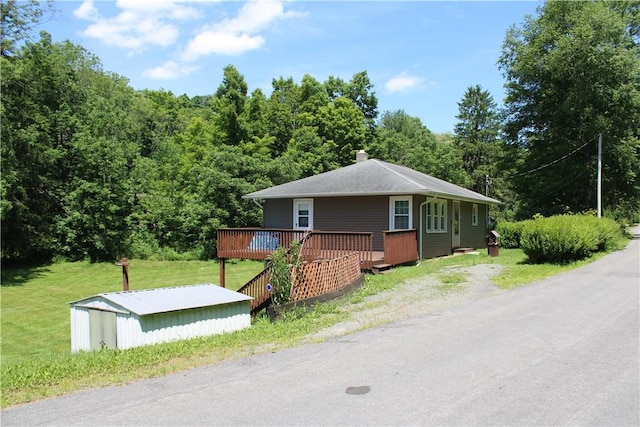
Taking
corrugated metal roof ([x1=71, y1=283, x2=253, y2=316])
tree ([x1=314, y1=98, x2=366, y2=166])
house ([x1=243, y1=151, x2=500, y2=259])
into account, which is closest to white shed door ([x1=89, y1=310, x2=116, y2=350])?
corrugated metal roof ([x1=71, y1=283, x2=253, y2=316])

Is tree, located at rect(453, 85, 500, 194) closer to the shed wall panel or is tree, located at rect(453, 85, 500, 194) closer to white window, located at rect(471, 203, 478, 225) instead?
white window, located at rect(471, 203, 478, 225)

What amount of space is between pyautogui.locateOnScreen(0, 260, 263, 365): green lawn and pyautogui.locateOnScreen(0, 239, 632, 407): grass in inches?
1.2

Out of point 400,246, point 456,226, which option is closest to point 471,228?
point 456,226

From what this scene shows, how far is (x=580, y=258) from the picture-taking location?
15422 millimetres

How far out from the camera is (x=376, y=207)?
18.1 metres

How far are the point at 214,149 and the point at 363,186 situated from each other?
15358mm

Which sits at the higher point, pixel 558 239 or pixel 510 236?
pixel 558 239

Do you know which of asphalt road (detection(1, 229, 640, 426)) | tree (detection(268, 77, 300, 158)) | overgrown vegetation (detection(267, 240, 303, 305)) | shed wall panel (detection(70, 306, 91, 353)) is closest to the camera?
asphalt road (detection(1, 229, 640, 426))

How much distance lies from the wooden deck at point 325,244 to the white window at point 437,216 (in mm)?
1967

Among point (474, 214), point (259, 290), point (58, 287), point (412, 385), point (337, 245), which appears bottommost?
point (58, 287)

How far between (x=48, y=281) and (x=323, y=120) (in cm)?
2575

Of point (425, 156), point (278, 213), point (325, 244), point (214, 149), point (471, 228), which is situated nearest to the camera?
point (325, 244)

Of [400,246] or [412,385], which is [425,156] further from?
[412,385]

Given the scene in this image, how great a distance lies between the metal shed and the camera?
7922 mm
